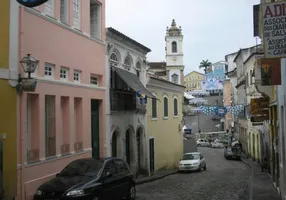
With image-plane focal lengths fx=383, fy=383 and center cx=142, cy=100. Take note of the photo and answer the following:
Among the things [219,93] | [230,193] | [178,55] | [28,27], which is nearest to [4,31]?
[28,27]

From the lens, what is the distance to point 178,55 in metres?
57.5

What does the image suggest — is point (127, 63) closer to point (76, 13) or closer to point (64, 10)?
point (76, 13)

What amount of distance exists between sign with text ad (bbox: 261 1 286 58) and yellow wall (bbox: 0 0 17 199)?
24.2 feet

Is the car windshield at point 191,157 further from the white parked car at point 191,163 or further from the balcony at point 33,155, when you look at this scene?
the balcony at point 33,155

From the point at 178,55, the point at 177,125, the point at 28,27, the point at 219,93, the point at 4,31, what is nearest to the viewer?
the point at 4,31

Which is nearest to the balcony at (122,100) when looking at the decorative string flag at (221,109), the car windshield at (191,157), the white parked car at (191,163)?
the white parked car at (191,163)

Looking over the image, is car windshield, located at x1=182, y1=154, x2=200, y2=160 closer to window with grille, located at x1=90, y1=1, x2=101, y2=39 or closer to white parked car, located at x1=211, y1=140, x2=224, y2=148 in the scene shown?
window with grille, located at x1=90, y1=1, x2=101, y2=39

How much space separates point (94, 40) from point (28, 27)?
513cm

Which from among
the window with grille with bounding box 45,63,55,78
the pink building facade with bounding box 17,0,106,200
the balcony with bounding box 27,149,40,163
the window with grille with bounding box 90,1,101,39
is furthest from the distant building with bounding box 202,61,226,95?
the balcony with bounding box 27,149,40,163

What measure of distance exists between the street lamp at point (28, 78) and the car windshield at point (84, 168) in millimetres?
2663

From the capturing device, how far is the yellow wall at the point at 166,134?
2611cm

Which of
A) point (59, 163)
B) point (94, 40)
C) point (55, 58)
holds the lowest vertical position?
point (59, 163)

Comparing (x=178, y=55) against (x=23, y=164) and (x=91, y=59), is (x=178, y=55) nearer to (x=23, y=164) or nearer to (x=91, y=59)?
(x=91, y=59)

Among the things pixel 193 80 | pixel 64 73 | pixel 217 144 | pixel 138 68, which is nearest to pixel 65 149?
pixel 64 73
